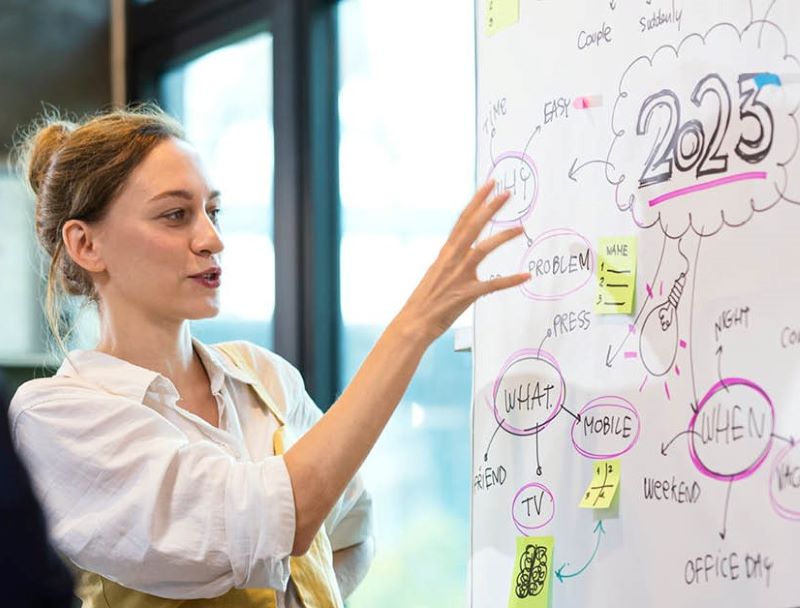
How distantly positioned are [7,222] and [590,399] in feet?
8.24

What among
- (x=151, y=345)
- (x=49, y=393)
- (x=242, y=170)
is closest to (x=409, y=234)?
(x=242, y=170)

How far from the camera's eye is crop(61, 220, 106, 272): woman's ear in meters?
1.87

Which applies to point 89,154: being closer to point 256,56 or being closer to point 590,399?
point 590,399

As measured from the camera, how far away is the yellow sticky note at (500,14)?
1750 millimetres

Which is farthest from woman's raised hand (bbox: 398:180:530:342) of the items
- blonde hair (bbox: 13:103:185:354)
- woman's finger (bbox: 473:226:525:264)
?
blonde hair (bbox: 13:103:185:354)

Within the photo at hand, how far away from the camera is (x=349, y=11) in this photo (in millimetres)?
3051

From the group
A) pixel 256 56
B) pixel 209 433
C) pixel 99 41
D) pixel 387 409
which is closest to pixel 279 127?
pixel 256 56

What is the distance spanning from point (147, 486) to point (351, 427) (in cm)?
30

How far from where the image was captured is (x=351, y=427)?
154 centimetres

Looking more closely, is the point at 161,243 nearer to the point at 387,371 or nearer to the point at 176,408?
the point at 176,408

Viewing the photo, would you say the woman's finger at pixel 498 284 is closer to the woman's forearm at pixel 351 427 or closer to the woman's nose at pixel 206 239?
the woman's forearm at pixel 351 427

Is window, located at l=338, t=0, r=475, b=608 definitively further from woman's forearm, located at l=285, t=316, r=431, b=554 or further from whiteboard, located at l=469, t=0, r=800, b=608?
woman's forearm, located at l=285, t=316, r=431, b=554

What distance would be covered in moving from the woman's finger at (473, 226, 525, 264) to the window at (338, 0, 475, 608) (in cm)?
112

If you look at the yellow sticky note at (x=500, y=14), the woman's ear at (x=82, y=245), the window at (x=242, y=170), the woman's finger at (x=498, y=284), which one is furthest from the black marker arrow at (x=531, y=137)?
the window at (x=242, y=170)
